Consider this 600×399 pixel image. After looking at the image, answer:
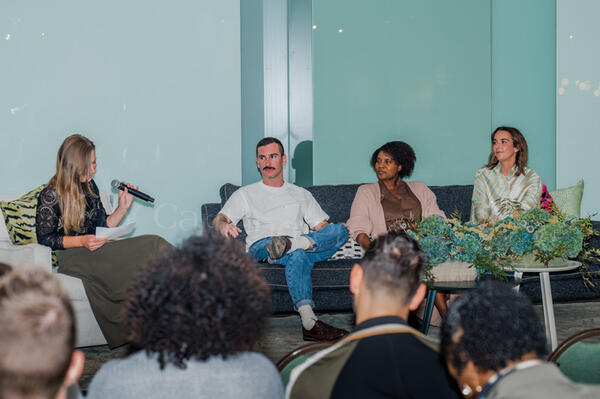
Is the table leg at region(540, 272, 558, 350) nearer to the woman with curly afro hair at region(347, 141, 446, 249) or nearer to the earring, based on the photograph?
the woman with curly afro hair at region(347, 141, 446, 249)

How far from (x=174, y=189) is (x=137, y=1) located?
1378 millimetres

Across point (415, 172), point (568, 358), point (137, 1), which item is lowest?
point (568, 358)

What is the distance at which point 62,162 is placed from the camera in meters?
3.30

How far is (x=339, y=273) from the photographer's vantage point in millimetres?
3818

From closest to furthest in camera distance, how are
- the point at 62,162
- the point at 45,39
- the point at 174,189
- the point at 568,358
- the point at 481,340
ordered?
the point at 481,340, the point at 568,358, the point at 62,162, the point at 45,39, the point at 174,189

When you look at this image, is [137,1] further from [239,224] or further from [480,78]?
[480,78]

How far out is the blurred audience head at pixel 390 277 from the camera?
4.27 feet

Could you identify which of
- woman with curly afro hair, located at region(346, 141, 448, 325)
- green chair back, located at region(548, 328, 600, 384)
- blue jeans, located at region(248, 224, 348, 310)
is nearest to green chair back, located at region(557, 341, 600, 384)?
green chair back, located at region(548, 328, 600, 384)

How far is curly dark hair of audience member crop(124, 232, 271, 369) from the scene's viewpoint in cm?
103

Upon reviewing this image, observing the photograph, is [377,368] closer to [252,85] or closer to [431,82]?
[252,85]

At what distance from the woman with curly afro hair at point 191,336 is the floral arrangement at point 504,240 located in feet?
6.21

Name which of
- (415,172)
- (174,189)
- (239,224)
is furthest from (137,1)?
(415,172)

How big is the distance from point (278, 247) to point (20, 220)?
1450mm

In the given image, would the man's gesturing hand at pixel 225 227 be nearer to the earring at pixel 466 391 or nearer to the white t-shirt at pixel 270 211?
the white t-shirt at pixel 270 211
